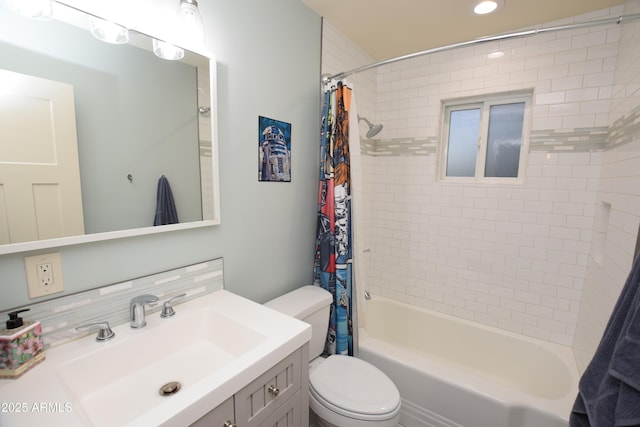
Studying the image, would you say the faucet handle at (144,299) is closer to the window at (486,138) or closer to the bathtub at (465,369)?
the bathtub at (465,369)

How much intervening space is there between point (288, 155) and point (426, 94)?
1379 millimetres

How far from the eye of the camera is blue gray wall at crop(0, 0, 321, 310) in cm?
107

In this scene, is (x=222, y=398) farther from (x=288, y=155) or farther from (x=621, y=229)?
(x=621, y=229)

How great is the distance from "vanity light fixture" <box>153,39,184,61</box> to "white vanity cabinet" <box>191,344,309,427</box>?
4.10ft

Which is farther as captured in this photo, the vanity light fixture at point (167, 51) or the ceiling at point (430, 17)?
the ceiling at point (430, 17)

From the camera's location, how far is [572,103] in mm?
1838

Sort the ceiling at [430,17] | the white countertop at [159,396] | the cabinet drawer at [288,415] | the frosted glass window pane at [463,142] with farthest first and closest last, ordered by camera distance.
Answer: the frosted glass window pane at [463,142] < the ceiling at [430,17] < the cabinet drawer at [288,415] < the white countertop at [159,396]

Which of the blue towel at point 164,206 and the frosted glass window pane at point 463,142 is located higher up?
the frosted glass window pane at point 463,142

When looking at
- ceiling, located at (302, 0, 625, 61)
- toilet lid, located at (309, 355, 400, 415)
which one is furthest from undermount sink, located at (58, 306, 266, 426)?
ceiling, located at (302, 0, 625, 61)

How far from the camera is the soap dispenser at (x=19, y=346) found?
770mm

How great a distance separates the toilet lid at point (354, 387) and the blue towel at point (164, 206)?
3.48 ft

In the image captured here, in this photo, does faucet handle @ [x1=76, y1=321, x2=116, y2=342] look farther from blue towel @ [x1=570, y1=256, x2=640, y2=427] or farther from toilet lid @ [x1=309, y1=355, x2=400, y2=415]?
blue towel @ [x1=570, y1=256, x2=640, y2=427]

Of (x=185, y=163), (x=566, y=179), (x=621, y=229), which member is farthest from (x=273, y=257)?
(x=566, y=179)

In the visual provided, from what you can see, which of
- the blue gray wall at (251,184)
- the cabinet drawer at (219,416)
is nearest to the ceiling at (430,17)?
the blue gray wall at (251,184)
